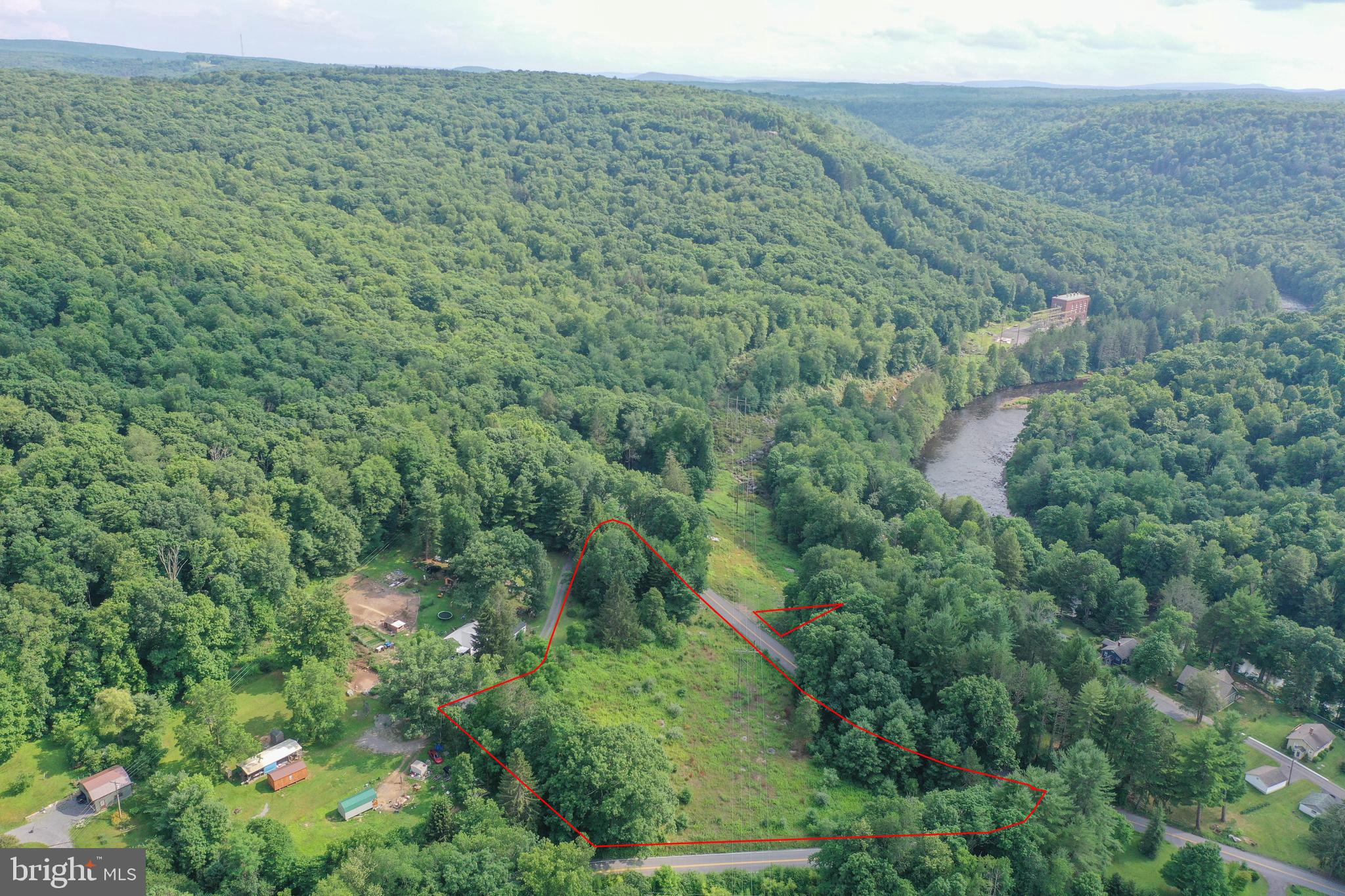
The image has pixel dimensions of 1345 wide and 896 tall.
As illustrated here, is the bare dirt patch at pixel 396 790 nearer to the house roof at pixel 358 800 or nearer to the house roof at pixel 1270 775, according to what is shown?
the house roof at pixel 358 800

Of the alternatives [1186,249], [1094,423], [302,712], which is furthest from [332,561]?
[1186,249]

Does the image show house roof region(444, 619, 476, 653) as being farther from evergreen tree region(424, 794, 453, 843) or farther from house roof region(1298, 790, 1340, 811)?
house roof region(1298, 790, 1340, 811)

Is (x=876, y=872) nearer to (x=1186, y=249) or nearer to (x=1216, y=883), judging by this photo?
(x=1216, y=883)

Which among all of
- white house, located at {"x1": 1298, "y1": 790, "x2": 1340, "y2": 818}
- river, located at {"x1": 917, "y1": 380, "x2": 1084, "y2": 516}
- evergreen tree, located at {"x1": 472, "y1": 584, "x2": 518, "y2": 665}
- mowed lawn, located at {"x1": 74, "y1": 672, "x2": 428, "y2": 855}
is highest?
evergreen tree, located at {"x1": 472, "y1": 584, "x2": 518, "y2": 665}

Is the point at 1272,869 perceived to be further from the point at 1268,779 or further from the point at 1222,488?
the point at 1222,488

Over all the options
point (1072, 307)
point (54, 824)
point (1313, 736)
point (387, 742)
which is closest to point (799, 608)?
point (387, 742)

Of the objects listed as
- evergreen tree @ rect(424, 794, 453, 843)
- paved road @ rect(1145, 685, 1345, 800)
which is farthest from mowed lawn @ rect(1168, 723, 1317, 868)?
evergreen tree @ rect(424, 794, 453, 843)
